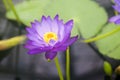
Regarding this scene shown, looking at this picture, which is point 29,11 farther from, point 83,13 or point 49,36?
point 49,36

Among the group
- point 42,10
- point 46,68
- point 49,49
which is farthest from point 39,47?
point 42,10

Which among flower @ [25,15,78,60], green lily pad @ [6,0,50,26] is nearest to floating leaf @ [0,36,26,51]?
green lily pad @ [6,0,50,26]

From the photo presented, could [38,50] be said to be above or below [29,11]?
below

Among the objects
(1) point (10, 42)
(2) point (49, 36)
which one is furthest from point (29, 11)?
(2) point (49, 36)

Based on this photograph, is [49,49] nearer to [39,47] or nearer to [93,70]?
[39,47]

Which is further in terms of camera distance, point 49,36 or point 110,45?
point 110,45
